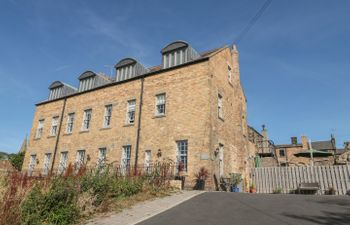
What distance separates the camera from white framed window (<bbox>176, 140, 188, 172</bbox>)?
15.6 meters

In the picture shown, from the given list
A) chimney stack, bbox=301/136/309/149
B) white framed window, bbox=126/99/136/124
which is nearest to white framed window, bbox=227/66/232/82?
white framed window, bbox=126/99/136/124

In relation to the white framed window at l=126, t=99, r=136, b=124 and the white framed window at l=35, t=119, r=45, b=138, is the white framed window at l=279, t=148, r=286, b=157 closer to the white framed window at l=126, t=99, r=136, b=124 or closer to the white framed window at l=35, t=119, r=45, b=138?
the white framed window at l=126, t=99, r=136, b=124

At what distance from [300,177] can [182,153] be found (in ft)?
24.4

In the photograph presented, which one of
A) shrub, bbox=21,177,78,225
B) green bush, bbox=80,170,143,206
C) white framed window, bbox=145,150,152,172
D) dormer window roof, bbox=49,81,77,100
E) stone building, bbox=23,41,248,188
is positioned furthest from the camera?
dormer window roof, bbox=49,81,77,100

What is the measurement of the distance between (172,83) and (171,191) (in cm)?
816

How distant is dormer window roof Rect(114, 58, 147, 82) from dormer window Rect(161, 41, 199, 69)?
2.43 m

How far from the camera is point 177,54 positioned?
61.5 ft

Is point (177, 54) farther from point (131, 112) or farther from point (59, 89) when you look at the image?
point (59, 89)

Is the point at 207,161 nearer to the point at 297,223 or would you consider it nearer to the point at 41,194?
the point at 297,223

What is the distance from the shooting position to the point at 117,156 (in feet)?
61.1

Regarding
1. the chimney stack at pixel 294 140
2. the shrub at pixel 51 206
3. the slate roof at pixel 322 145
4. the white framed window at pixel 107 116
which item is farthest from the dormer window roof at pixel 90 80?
the slate roof at pixel 322 145

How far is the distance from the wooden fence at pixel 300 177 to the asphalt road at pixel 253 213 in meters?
6.04

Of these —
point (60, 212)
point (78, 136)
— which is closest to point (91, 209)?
point (60, 212)

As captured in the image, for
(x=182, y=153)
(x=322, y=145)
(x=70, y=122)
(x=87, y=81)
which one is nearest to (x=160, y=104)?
(x=182, y=153)
